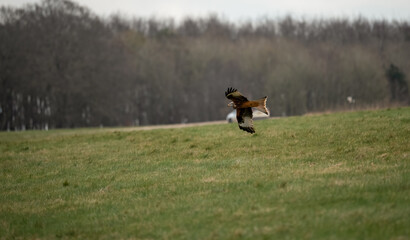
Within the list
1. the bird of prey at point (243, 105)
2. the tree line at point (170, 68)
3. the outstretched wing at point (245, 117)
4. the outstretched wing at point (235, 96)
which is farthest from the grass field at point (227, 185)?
the tree line at point (170, 68)

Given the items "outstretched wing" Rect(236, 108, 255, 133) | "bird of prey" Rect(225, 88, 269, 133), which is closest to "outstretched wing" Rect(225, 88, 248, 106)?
"bird of prey" Rect(225, 88, 269, 133)

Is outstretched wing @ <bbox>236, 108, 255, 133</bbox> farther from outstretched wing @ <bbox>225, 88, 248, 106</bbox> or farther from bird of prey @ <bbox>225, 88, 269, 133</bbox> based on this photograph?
outstretched wing @ <bbox>225, 88, 248, 106</bbox>

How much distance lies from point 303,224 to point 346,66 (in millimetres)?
77580

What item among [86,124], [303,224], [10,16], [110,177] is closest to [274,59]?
[86,124]

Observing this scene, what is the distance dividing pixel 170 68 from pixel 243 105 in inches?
2963

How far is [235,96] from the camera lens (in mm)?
13641

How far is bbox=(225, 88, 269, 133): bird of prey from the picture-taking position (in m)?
13.1

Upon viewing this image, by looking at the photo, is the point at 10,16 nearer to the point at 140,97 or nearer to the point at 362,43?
the point at 140,97

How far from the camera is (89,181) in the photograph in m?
16.4

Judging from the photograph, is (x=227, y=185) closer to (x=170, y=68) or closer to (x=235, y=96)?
(x=235, y=96)

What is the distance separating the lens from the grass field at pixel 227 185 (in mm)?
10164

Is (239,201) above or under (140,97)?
under

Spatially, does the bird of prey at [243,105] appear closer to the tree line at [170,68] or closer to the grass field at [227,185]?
the grass field at [227,185]

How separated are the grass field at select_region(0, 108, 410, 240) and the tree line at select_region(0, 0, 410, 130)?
3042cm
